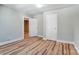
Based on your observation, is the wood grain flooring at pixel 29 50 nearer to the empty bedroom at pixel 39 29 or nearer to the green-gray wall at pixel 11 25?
the empty bedroom at pixel 39 29

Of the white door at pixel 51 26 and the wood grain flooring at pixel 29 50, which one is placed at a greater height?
the white door at pixel 51 26

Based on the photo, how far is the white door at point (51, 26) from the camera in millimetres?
3755

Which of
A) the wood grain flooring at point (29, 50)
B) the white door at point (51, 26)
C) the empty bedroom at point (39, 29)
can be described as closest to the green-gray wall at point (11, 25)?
the empty bedroom at point (39, 29)

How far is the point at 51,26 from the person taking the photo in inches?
154

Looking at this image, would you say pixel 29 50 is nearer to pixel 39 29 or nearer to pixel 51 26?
pixel 51 26

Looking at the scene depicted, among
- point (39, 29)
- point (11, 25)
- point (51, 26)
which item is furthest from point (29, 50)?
point (39, 29)

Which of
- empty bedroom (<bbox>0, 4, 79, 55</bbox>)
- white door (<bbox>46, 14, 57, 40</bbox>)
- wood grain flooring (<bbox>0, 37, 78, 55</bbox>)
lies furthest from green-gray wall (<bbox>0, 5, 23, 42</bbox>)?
white door (<bbox>46, 14, 57, 40</bbox>)

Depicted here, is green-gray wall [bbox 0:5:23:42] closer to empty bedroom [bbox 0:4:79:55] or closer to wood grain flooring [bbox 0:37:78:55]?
empty bedroom [bbox 0:4:79:55]

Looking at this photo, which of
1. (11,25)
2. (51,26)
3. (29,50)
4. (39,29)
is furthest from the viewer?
(39,29)

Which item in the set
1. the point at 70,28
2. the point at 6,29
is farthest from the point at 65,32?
the point at 6,29
